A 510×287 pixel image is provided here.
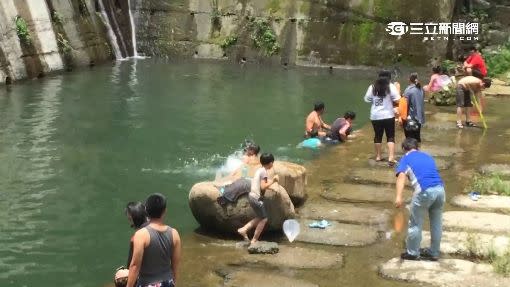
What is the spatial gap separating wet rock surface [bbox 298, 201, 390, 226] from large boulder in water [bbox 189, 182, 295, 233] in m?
0.77

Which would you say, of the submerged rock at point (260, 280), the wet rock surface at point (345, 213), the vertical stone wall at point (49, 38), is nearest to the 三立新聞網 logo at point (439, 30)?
the vertical stone wall at point (49, 38)

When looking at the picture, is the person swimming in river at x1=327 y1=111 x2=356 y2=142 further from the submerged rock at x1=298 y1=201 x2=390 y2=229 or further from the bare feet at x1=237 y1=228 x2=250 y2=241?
the bare feet at x1=237 y1=228 x2=250 y2=241

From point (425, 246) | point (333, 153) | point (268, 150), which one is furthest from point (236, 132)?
point (425, 246)

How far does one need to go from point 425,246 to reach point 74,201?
6099mm

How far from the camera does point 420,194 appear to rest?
→ 7.92 m

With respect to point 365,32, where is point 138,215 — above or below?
below

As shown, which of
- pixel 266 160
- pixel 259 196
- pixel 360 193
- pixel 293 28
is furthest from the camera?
pixel 293 28

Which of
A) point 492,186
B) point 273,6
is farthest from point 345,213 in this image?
point 273,6

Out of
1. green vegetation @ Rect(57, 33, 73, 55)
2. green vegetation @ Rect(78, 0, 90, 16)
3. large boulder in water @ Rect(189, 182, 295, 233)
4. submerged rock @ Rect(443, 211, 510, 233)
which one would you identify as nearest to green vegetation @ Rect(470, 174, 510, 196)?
submerged rock @ Rect(443, 211, 510, 233)

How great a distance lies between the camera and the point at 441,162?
13195 millimetres

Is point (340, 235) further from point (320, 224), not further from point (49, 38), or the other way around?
point (49, 38)

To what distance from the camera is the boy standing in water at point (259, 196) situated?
30.1 feet

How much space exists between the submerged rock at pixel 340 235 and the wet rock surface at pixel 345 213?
0.27 metres

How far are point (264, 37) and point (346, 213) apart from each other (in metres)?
18.8
